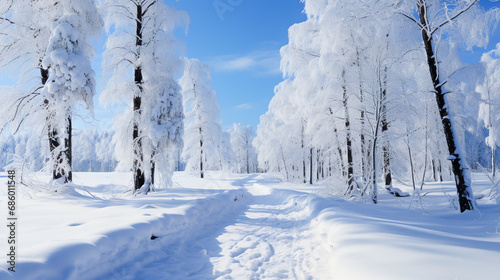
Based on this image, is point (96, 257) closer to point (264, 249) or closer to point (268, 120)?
point (264, 249)

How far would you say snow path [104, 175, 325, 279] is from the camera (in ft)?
11.5

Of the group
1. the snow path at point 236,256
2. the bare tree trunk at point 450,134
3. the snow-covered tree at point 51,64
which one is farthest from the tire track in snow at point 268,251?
the snow-covered tree at point 51,64

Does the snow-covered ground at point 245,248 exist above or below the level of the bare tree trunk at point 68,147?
below

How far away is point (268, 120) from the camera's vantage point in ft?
118

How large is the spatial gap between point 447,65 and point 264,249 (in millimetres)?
12647

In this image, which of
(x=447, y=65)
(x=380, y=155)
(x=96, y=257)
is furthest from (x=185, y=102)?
(x=96, y=257)

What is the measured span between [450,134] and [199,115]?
858 inches

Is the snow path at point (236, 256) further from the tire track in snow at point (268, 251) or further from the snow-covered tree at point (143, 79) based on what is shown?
the snow-covered tree at point (143, 79)

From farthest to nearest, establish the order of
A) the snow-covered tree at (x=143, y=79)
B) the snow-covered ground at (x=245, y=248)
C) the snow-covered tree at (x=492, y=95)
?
the snow-covered tree at (x=492, y=95) < the snow-covered tree at (x=143, y=79) < the snow-covered ground at (x=245, y=248)

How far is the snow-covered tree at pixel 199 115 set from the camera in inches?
961

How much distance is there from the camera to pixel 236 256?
4246 millimetres

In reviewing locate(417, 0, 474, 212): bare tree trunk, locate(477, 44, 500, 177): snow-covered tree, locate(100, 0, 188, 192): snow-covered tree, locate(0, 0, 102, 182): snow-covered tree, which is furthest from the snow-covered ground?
locate(477, 44, 500, 177): snow-covered tree

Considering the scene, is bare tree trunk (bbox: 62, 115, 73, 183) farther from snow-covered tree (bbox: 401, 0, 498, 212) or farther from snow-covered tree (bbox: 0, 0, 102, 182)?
snow-covered tree (bbox: 401, 0, 498, 212)

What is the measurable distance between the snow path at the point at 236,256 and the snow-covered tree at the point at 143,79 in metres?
6.36
